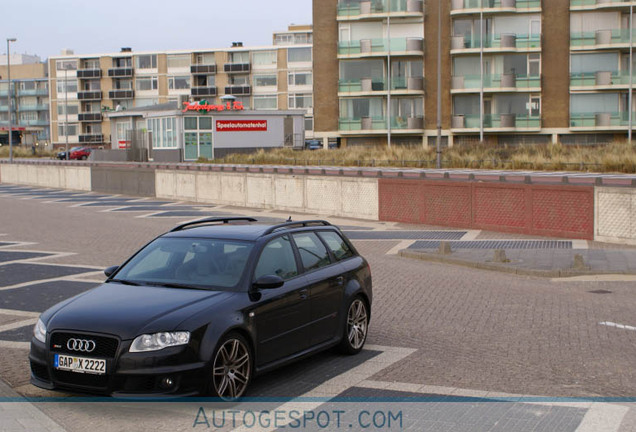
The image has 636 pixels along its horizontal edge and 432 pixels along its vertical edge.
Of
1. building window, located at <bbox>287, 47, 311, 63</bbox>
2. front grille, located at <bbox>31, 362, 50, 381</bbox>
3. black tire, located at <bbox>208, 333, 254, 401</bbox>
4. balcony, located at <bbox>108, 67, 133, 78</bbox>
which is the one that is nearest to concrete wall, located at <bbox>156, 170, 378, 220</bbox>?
black tire, located at <bbox>208, 333, 254, 401</bbox>

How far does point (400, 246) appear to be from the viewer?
20.0 m

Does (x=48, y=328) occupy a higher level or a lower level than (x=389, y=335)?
higher

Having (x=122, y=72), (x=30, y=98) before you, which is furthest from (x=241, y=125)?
(x=30, y=98)

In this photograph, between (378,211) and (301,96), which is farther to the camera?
(301,96)

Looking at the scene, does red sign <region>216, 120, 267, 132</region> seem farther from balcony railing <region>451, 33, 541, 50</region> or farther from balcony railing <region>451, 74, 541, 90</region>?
balcony railing <region>451, 33, 541, 50</region>

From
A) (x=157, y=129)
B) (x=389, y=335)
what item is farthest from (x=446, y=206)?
(x=157, y=129)

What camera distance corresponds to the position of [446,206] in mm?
24031

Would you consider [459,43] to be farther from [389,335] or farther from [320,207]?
[389,335]

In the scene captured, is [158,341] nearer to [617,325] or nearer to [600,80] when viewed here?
[617,325]

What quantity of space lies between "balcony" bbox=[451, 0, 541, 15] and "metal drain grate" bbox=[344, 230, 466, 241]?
38.3 m

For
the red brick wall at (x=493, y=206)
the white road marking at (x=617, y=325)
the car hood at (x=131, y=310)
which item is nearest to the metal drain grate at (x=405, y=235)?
the red brick wall at (x=493, y=206)

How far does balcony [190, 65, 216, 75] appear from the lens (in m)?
101

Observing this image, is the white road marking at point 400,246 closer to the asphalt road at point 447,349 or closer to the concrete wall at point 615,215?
the asphalt road at point 447,349

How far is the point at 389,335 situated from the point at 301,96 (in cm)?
9032
